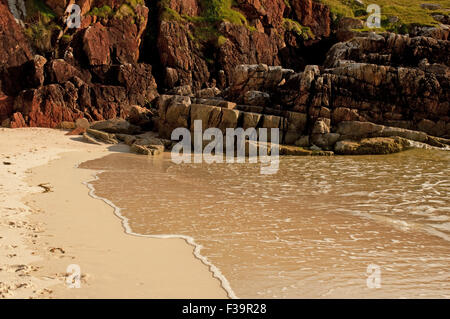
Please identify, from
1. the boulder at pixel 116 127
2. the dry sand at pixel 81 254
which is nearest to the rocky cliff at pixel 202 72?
the boulder at pixel 116 127

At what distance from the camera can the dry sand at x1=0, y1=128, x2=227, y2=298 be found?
13.0 feet

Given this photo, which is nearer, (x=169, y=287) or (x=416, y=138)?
(x=169, y=287)

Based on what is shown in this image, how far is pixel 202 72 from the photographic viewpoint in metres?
35.6

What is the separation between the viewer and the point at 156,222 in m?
6.92

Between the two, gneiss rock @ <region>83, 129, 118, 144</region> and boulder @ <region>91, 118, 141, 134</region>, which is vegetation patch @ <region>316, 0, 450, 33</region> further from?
gneiss rock @ <region>83, 129, 118, 144</region>

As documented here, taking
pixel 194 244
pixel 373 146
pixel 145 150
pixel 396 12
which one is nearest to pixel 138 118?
pixel 145 150

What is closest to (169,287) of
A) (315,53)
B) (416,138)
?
(416,138)

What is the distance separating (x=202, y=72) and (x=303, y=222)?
99.6ft

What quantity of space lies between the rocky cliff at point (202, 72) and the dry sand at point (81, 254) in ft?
48.0

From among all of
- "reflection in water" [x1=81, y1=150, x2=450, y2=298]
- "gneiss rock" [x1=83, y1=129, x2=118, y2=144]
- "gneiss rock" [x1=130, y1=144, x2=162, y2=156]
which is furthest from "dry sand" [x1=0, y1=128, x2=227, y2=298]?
"gneiss rock" [x1=83, y1=129, x2=118, y2=144]

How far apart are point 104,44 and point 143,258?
92.3 feet

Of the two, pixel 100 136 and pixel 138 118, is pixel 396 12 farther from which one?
pixel 100 136

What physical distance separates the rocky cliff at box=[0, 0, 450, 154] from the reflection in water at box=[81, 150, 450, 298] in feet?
30.5
